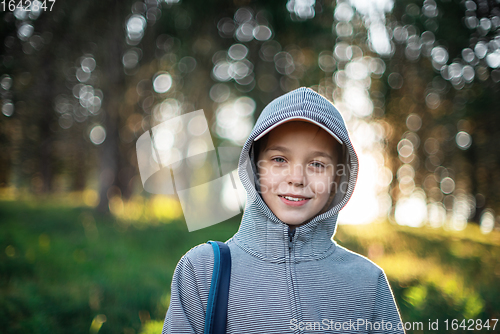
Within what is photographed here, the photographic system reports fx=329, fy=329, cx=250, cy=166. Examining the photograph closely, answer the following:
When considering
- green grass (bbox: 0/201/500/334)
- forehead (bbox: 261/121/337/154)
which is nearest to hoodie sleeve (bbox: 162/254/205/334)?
forehead (bbox: 261/121/337/154)

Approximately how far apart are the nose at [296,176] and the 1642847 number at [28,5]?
24.9 ft

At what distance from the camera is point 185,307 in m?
1.67

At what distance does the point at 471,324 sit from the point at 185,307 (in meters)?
3.97

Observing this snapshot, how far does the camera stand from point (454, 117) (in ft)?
33.7

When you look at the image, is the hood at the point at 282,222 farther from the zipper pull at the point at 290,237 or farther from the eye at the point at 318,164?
the eye at the point at 318,164

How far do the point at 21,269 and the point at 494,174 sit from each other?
14.4 meters

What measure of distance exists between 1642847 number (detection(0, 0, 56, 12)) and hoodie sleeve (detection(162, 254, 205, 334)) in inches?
298

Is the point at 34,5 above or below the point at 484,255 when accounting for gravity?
above

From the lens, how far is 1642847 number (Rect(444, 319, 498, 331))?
3.93 m

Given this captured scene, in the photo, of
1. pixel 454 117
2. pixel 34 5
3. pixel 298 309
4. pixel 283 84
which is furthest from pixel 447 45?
pixel 34 5

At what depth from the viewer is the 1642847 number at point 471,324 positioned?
155 inches

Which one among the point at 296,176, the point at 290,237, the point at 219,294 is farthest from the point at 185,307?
the point at 296,176

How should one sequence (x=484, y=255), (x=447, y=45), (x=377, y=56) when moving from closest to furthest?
(x=484, y=255) < (x=447, y=45) < (x=377, y=56)

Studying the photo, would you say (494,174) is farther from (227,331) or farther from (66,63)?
(66,63)
